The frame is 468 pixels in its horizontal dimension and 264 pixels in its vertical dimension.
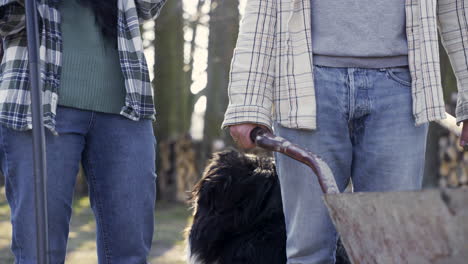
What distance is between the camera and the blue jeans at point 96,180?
242cm

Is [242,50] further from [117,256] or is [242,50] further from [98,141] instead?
[117,256]

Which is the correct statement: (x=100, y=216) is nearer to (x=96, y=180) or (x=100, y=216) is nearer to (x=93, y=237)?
(x=96, y=180)

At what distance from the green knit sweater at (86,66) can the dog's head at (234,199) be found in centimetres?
68

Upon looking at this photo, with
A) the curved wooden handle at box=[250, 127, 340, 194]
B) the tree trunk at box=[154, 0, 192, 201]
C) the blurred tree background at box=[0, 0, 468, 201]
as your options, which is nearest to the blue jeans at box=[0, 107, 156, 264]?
the curved wooden handle at box=[250, 127, 340, 194]

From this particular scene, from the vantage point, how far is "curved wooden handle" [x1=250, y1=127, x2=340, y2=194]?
6.15 feet

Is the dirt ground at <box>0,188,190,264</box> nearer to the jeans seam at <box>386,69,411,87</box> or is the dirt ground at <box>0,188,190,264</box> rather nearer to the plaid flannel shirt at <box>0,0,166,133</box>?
the plaid flannel shirt at <box>0,0,166,133</box>

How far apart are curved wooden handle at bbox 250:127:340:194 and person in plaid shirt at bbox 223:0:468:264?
0.14m

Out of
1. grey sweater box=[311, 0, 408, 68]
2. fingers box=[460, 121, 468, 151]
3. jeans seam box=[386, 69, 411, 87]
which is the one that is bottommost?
fingers box=[460, 121, 468, 151]

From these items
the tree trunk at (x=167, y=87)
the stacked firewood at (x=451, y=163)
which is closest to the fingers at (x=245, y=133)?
the stacked firewood at (x=451, y=163)

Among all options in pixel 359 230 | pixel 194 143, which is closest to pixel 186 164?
pixel 194 143

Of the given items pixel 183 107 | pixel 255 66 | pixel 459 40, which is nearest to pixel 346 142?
pixel 255 66

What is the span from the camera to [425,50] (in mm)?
2311

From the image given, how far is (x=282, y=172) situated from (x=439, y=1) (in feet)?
2.83

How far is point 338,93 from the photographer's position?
90.9 inches
